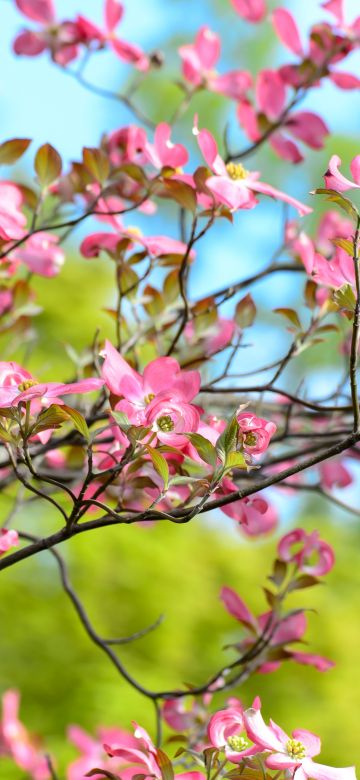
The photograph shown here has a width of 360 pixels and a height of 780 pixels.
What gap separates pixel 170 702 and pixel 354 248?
0.63m

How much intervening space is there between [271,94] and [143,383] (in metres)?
0.59

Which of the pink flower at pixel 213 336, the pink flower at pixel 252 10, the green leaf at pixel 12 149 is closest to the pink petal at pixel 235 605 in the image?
the pink flower at pixel 213 336

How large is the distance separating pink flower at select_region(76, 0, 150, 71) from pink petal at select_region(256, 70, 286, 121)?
17 centimetres

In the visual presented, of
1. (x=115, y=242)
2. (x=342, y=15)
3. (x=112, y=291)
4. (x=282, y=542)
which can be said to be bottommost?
(x=112, y=291)

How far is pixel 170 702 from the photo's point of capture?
41.6 inches

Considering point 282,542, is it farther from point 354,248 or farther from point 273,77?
point 273,77

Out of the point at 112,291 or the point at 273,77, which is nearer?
the point at 273,77

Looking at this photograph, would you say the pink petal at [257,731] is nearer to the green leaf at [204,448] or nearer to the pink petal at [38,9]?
the green leaf at [204,448]

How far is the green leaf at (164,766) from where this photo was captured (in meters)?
0.65

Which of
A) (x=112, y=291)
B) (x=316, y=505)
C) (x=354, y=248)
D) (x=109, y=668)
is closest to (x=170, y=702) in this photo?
(x=354, y=248)

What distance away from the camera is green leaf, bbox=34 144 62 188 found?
2.82 ft

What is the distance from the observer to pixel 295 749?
25.3 inches

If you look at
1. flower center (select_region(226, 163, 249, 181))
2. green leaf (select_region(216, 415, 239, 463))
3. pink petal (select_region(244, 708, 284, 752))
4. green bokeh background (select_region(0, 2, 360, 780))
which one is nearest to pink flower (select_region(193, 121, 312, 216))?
flower center (select_region(226, 163, 249, 181))

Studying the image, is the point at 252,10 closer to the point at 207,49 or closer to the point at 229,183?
the point at 207,49
